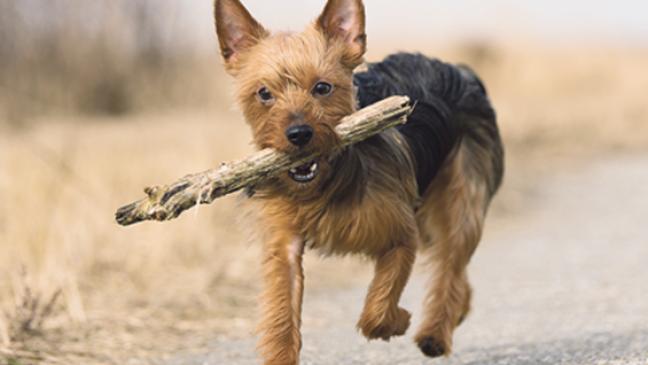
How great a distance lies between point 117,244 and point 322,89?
448 centimetres

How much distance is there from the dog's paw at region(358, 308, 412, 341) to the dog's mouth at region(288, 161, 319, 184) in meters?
0.78

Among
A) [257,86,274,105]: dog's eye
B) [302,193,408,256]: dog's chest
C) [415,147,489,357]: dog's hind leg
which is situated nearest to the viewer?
[257,86,274,105]: dog's eye

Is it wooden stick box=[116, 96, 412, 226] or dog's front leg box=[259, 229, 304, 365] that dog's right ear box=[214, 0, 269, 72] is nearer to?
wooden stick box=[116, 96, 412, 226]

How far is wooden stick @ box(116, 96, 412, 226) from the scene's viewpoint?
455 centimetres

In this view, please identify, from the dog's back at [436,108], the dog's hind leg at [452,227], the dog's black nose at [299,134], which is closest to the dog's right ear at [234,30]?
the dog's back at [436,108]

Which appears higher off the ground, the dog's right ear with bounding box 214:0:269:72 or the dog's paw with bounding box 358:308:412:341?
the dog's right ear with bounding box 214:0:269:72

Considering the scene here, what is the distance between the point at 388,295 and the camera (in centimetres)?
509

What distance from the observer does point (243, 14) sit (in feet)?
16.7

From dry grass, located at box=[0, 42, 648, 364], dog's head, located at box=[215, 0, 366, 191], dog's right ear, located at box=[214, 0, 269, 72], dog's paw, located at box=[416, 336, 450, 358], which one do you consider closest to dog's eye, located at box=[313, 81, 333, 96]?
dog's head, located at box=[215, 0, 366, 191]

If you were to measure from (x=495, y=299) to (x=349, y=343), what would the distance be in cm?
201

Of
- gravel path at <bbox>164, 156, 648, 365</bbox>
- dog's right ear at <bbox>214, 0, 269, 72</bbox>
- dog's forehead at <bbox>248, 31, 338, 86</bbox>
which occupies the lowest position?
gravel path at <bbox>164, 156, 648, 365</bbox>

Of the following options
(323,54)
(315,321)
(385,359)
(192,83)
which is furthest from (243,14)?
(192,83)

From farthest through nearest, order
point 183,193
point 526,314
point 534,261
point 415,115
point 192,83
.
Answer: point 192,83 → point 534,261 → point 526,314 → point 415,115 → point 183,193

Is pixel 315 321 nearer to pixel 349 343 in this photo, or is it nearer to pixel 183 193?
pixel 349 343
